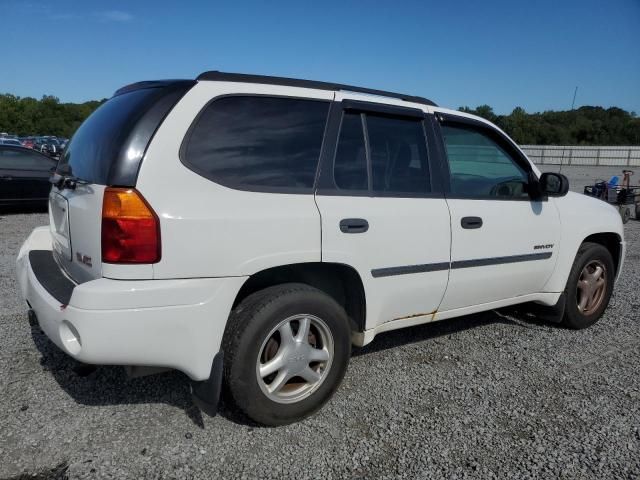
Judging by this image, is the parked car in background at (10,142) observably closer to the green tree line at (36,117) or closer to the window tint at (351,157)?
the window tint at (351,157)

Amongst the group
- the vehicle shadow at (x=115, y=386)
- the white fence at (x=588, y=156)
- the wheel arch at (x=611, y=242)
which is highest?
the white fence at (x=588, y=156)

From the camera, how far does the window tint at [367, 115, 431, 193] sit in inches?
126

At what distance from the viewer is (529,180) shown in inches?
158

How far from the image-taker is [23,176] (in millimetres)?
10180

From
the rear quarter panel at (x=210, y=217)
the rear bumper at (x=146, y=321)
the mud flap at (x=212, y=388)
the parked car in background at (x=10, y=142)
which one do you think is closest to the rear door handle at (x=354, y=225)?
the rear quarter panel at (x=210, y=217)

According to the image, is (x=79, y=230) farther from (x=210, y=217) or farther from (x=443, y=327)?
(x=443, y=327)

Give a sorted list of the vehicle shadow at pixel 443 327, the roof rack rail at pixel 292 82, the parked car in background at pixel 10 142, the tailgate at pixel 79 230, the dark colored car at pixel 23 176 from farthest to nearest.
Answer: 1. the parked car in background at pixel 10 142
2. the dark colored car at pixel 23 176
3. the vehicle shadow at pixel 443 327
4. the roof rack rail at pixel 292 82
5. the tailgate at pixel 79 230

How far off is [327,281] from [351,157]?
0.75 meters

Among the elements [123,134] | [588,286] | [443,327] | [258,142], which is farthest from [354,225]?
[588,286]

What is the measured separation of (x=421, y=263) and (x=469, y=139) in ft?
3.76

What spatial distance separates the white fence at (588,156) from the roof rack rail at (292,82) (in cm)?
3850

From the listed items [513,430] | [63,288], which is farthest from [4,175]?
[513,430]

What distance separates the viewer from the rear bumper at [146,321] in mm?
2316

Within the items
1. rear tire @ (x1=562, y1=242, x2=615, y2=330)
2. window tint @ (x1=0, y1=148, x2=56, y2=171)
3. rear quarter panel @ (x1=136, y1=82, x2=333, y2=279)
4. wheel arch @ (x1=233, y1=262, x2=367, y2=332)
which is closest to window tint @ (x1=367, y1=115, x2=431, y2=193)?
wheel arch @ (x1=233, y1=262, x2=367, y2=332)
